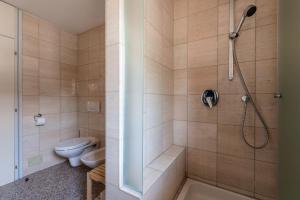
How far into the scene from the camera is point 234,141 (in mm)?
1333

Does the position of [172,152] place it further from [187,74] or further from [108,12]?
[108,12]

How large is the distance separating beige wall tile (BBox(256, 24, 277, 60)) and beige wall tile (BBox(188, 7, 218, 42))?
0.36 m

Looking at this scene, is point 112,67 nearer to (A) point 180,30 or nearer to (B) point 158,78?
(B) point 158,78

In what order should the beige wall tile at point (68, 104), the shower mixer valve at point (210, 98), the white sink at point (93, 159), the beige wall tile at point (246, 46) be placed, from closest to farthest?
the beige wall tile at point (246, 46) < the shower mixer valve at point (210, 98) < the white sink at point (93, 159) < the beige wall tile at point (68, 104)

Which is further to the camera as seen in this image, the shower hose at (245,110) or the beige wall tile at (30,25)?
the beige wall tile at (30,25)

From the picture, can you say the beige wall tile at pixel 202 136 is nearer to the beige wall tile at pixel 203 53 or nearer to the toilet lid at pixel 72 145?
the beige wall tile at pixel 203 53

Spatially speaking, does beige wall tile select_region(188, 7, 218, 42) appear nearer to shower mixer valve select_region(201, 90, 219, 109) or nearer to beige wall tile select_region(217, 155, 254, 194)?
shower mixer valve select_region(201, 90, 219, 109)

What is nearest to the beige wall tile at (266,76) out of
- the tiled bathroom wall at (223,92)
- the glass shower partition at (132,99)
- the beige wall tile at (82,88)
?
the tiled bathroom wall at (223,92)

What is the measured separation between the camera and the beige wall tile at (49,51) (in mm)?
2232

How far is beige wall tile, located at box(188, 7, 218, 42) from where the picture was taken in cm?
142

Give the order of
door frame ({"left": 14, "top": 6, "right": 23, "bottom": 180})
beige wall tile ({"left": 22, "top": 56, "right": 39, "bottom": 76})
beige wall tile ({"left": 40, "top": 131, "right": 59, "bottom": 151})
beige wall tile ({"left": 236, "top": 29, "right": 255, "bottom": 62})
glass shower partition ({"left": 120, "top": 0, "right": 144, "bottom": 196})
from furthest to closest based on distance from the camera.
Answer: beige wall tile ({"left": 40, "top": 131, "right": 59, "bottom": 151}) → beige wall tile ({"left": 22, "top": 56, "right": 39, "bottom": 76}) → door frame ({"left": 14, "top": 6, "right": 23, "bottom": 180}) → beige wall tile ({"left": 236, "top": 29, "right": 255, "bottom": 62}) → glass shower partition ({"left": 120, "top": 0, "right": 144, "bottom": 196})

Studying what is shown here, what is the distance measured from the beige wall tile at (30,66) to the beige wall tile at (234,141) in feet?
8.48

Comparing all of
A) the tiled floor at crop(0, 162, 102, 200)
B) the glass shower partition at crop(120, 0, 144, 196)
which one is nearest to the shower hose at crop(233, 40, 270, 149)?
the glass shower partition at crop(120, 0, 144, 196)

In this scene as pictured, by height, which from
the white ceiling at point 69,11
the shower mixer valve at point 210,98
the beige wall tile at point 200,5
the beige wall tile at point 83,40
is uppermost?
the white ceiling at point 69,11
